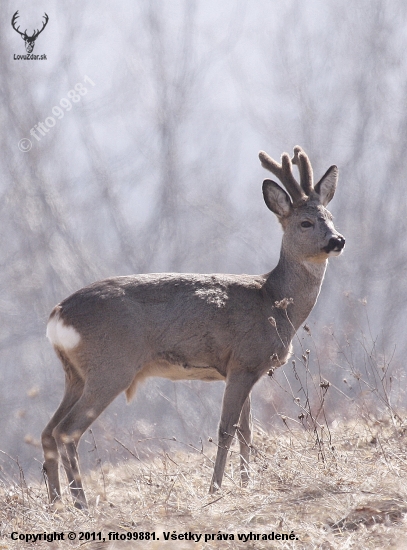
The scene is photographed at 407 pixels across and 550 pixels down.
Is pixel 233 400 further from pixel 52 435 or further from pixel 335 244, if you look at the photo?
pixel 335 244

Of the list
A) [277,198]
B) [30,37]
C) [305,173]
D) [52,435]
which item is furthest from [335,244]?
[30,37]

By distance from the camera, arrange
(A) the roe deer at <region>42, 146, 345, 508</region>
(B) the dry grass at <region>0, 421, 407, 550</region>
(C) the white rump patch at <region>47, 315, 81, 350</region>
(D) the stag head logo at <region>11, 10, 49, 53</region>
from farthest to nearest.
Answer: (D) the stag head logo at <region>11, 10, 49, 53</region>
(C) the white rump patch at <region>47, 315, 81, 350</region>
(A) the roe deer at <region>42, 146, 345, 508</region>
(B) the dry grass at <region>0, 421, 407, 550</region>

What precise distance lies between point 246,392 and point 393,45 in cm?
2077

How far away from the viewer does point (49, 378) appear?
21.3 m

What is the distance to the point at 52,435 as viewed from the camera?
5562 mm

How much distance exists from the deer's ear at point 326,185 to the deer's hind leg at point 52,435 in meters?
2.57

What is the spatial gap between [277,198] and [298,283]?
0.75m

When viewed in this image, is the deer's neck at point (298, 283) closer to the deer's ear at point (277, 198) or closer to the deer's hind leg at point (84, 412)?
the deer's ear at point (277, 198)

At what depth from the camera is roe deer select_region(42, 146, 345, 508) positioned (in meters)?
5.51

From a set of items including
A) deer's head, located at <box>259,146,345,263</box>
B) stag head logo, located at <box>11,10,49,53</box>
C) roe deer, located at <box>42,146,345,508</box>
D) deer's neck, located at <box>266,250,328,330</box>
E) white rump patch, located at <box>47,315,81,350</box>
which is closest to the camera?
roe deer, located at <box>42,146,345,508</box>

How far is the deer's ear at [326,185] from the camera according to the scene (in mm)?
6465

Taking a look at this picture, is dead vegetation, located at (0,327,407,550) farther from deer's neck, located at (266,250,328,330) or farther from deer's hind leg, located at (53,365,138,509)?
deer's neck, located at (266,250,328,330)

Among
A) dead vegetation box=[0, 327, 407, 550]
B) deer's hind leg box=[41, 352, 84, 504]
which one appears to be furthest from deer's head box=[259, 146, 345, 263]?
deer's hind leg box=[41, 352, 84, 504]

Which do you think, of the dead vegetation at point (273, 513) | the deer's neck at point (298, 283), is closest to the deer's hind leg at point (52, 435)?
the dead vegetation at point (273, 513)
